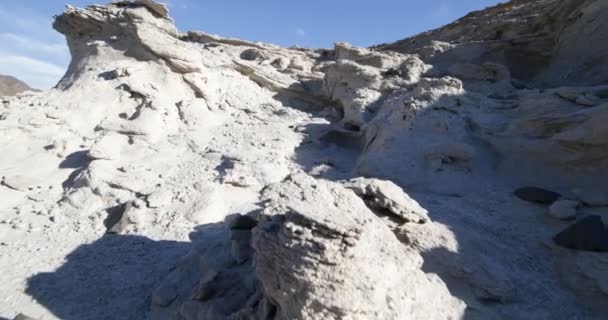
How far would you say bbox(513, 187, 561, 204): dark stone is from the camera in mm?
4969

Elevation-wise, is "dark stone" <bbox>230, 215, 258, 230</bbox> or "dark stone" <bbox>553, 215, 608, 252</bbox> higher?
"dark stone" <bbox>553, 215, 608, 252</bbox>

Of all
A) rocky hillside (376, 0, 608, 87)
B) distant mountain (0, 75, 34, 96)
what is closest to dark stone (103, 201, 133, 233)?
rocky hillside (376, 0, 608, 87)

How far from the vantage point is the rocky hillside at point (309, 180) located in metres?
3.04

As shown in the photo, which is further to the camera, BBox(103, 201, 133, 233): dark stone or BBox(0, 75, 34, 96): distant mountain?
BBox(0, 75, 34, 96): distant mountain

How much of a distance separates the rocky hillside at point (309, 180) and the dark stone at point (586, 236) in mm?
20

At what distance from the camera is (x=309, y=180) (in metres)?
3.32

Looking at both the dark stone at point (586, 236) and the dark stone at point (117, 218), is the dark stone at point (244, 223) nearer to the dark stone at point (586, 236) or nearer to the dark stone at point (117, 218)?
the dark stone at point (117, 218)

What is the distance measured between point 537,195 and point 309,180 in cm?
348

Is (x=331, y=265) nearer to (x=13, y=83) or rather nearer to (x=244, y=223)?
(x=244, y=223)

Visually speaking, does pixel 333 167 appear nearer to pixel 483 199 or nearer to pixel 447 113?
pixel 447 113

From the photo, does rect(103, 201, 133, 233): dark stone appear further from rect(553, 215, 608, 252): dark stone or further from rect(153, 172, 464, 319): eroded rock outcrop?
rect(553, 215, 608, 252): dark stone

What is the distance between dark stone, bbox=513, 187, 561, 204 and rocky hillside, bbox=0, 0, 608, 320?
0.03 meters

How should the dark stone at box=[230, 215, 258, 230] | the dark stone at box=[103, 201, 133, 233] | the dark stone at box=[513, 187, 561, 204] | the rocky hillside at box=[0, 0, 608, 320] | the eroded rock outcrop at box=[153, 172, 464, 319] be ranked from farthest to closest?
the dark stone at box=[103, 201, 133, 233] < the dark stone at box=[513, 187, 561, 204] < the dark stone at box=[230, 215, 258, 230] < the rocky hillside at box=[0, 0, 608, 320] < the eroded rock outcrop at box=[153, 172, 464, 319]

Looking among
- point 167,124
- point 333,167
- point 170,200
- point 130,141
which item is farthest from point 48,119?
point 333,167
